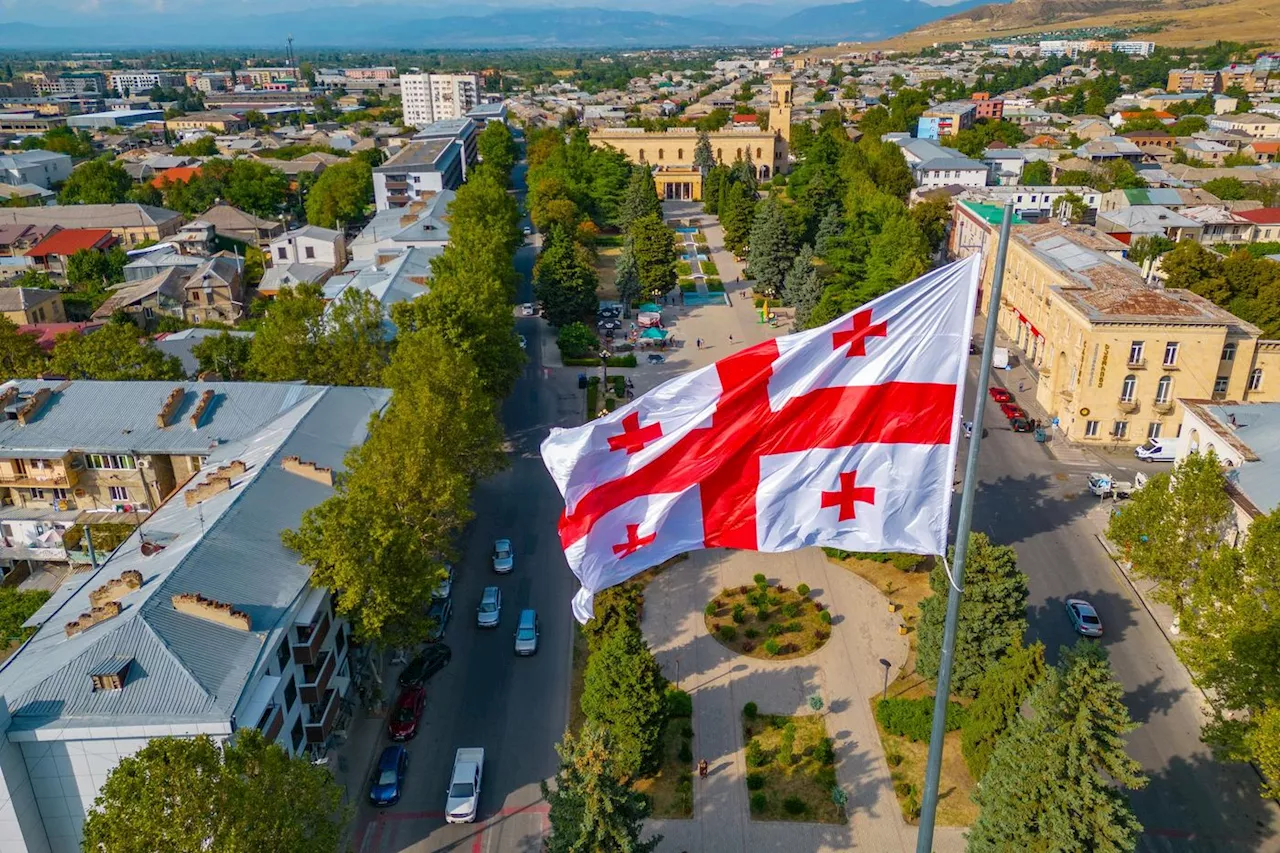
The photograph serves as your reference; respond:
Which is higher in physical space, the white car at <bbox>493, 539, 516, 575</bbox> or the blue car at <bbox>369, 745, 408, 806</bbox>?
the white car at <bbox>493, 539, 516, 575</bbox>

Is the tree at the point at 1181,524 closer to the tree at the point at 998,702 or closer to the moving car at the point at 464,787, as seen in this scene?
the tree at the point at 998,702

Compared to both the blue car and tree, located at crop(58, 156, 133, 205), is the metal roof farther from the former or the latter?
tree, located at crop(58, 156, 133, 205)

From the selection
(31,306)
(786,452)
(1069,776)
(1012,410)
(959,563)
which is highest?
(786,452)

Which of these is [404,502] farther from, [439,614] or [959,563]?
[959,563]

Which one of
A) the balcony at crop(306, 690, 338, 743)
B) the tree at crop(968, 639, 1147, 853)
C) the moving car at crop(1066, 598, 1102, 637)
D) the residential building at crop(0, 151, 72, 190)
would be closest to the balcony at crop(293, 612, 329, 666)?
the balcony at crop(306, 690, 338, 743)

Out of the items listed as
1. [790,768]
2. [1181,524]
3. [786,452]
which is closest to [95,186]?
[790,768]

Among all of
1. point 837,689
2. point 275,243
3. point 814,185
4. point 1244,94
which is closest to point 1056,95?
point 1244,94

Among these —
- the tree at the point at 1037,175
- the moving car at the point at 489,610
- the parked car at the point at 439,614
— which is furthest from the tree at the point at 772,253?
the parked car at the point at 439,614
